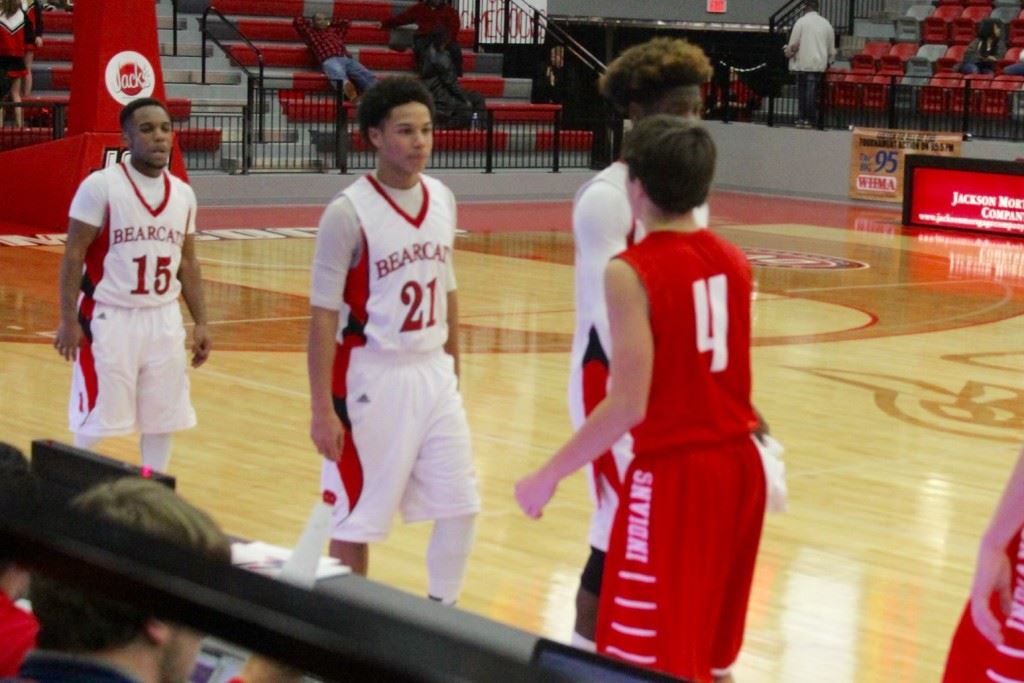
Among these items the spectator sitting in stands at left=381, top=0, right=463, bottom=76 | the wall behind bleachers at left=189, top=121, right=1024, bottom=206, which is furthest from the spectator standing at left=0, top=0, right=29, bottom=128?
the spectator sitting in stands at left=381, top=0, right=463, bottom=76

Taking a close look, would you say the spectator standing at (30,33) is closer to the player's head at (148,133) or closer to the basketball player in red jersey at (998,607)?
the player's head at (148,133)

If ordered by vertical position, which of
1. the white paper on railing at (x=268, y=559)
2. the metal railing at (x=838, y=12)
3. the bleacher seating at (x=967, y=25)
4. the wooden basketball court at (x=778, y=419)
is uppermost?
the metal railing at (x=838, y=12)

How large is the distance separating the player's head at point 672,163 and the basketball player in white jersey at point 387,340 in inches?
51.0

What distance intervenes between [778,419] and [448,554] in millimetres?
4291

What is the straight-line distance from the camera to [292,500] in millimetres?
6789

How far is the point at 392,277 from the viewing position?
460cm

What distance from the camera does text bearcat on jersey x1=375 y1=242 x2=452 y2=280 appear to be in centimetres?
459

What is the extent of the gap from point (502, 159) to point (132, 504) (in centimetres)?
2112

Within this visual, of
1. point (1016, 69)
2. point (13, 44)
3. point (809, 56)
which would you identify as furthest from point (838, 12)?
point (13, 44)

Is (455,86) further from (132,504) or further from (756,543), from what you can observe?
(132,504)

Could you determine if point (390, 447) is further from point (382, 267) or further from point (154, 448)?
point (154, 448)

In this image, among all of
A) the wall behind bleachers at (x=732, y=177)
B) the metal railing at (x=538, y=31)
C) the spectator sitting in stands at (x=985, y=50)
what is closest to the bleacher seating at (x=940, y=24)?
Result: the spectator sitting in stands at (x=985, y=50)

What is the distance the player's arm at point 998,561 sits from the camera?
304 cm

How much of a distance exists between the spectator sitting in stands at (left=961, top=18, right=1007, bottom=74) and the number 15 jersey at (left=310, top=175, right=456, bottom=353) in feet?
63.7
